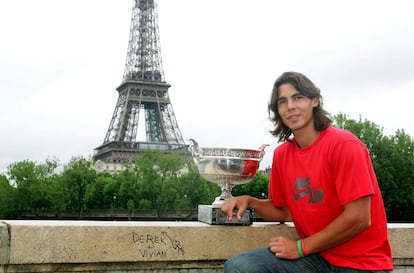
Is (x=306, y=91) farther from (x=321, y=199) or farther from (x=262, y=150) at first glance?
(x=262, y=150)

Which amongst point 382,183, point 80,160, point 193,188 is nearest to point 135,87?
point 80,160

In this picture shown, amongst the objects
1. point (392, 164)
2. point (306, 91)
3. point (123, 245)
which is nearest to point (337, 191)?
point (306, 91)

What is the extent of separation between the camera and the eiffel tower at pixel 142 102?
226 feet

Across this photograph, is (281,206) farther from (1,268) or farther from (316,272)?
(1,268)

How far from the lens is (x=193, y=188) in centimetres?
4597

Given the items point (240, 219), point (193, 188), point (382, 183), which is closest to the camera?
point (240, 219)

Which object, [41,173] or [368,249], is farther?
[41,173]

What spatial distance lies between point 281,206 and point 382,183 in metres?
37.8

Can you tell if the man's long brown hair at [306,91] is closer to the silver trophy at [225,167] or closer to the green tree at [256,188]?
the silver trophy at [225,167]

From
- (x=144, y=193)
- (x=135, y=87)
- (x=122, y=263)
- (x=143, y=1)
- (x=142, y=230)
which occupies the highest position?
(x=143, y=1)

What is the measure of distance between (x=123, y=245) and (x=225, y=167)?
1.04m

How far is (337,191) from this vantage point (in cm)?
335

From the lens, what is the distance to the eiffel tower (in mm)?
68938

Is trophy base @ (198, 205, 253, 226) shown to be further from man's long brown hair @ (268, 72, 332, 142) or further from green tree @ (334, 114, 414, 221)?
green tree @ (334, 114, 414, 221)
